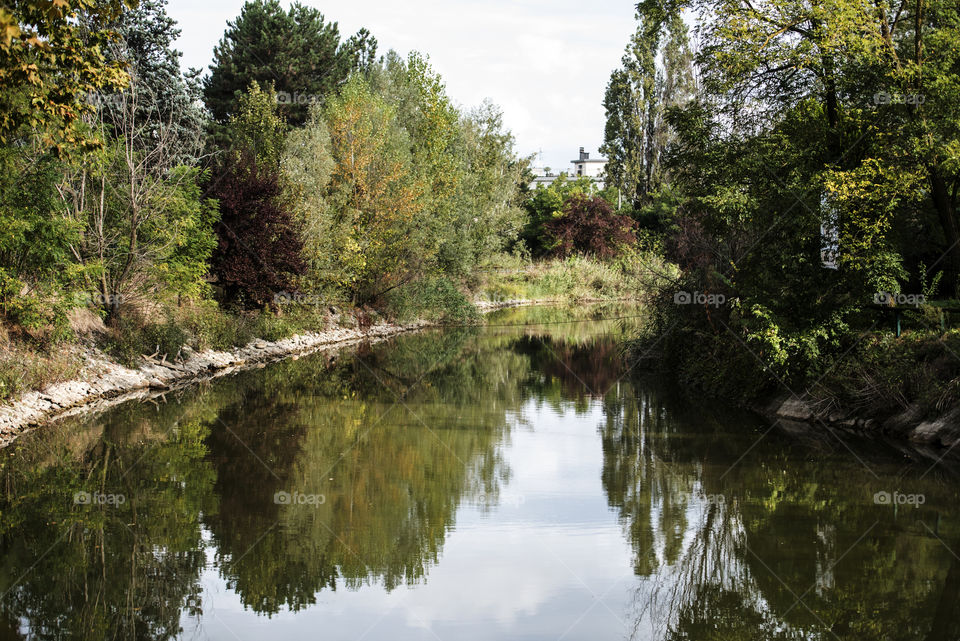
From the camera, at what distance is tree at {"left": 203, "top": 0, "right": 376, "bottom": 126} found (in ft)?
160

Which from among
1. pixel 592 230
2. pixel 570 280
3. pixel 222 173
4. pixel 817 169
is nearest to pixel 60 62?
pixel 817 169

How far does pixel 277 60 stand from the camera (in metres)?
48.8

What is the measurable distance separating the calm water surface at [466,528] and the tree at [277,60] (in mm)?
33317

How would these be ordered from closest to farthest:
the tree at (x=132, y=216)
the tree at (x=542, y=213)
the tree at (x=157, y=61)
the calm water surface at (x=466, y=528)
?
the calm water surface at (x=466, y=528)
the tree at (x=132, y=216)
the tree at (x=157, y=61)
the tree at (x=542, y=213)

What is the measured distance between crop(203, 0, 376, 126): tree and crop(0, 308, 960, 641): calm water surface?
Answer: 33317 mm

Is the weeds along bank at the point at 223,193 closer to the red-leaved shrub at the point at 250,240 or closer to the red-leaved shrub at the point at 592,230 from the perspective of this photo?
the red-leaved shrub at the point at 250,240

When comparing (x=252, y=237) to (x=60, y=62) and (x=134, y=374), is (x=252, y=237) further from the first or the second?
(x=60, y=62)

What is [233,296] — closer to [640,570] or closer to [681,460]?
[681,460]

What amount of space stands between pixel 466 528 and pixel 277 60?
4246 cm

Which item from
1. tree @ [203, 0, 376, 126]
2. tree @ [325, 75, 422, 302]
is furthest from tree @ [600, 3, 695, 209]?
tree @ [325, 75, 422, 302]

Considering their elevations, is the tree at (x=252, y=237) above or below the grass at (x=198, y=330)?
above

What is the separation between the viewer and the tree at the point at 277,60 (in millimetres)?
48844

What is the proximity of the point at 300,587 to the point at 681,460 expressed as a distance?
7.61m

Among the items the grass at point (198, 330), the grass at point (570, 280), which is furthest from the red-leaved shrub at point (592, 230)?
the grass at point (198, 330)
